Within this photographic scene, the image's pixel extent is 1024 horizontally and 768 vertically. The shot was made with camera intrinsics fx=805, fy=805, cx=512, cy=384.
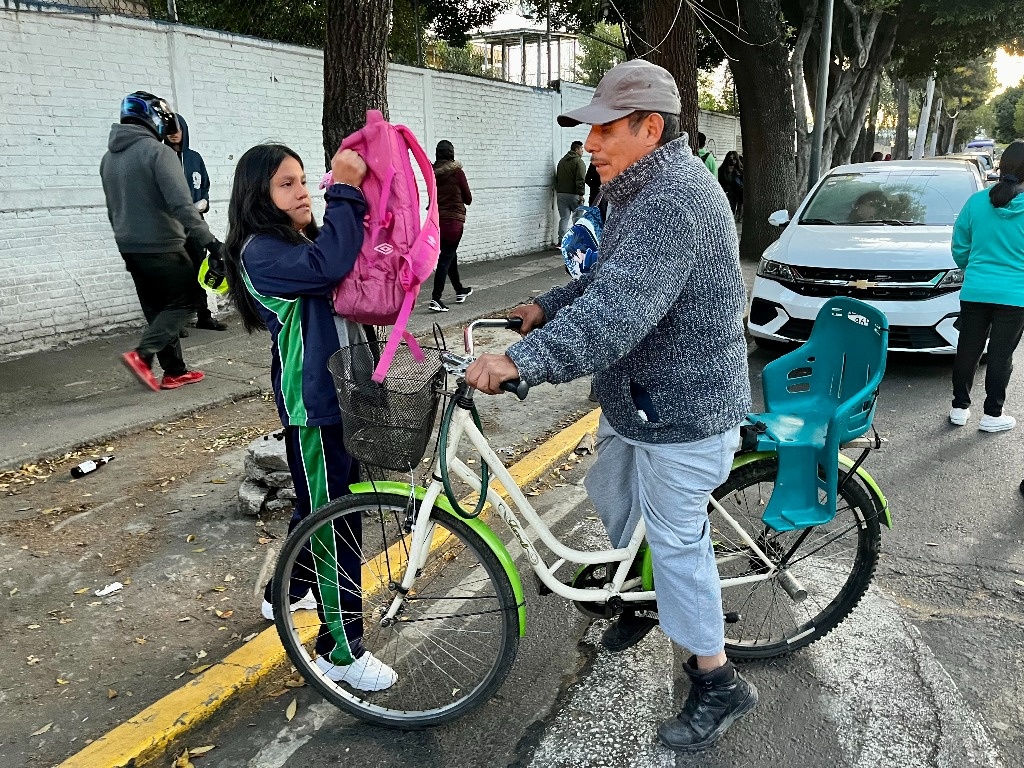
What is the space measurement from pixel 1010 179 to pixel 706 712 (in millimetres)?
4237

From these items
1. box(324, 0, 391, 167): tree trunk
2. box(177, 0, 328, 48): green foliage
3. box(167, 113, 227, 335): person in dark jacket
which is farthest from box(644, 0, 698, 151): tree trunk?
box(167, 113, 227, 335): person in dark jacket

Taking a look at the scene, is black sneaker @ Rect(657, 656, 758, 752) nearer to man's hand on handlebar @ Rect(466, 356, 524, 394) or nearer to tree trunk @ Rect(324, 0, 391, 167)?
man's hand on handlebar @ Rect(466, 356, 524, 394)

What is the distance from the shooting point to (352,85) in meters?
4.43

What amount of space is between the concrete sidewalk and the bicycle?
283cm

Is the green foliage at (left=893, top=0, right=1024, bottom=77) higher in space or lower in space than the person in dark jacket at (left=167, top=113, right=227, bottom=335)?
higher

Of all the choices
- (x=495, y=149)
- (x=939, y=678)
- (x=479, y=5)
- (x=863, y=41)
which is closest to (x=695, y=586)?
(x=939, y=678)

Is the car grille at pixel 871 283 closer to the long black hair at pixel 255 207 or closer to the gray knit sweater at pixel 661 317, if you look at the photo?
the gray knit sweater at pixel 661 317

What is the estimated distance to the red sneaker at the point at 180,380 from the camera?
6070 mm

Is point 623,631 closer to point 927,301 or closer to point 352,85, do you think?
point 352,85

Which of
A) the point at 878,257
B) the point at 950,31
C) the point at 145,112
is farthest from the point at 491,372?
the point at 950,31

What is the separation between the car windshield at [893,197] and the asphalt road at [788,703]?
177 inches

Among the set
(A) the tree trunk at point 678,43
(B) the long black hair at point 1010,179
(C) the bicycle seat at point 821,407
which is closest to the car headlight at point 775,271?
(A) the tree trunk at point 678,43

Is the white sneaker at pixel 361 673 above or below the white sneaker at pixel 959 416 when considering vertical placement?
below

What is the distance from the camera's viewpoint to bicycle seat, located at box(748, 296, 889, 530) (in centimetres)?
266
